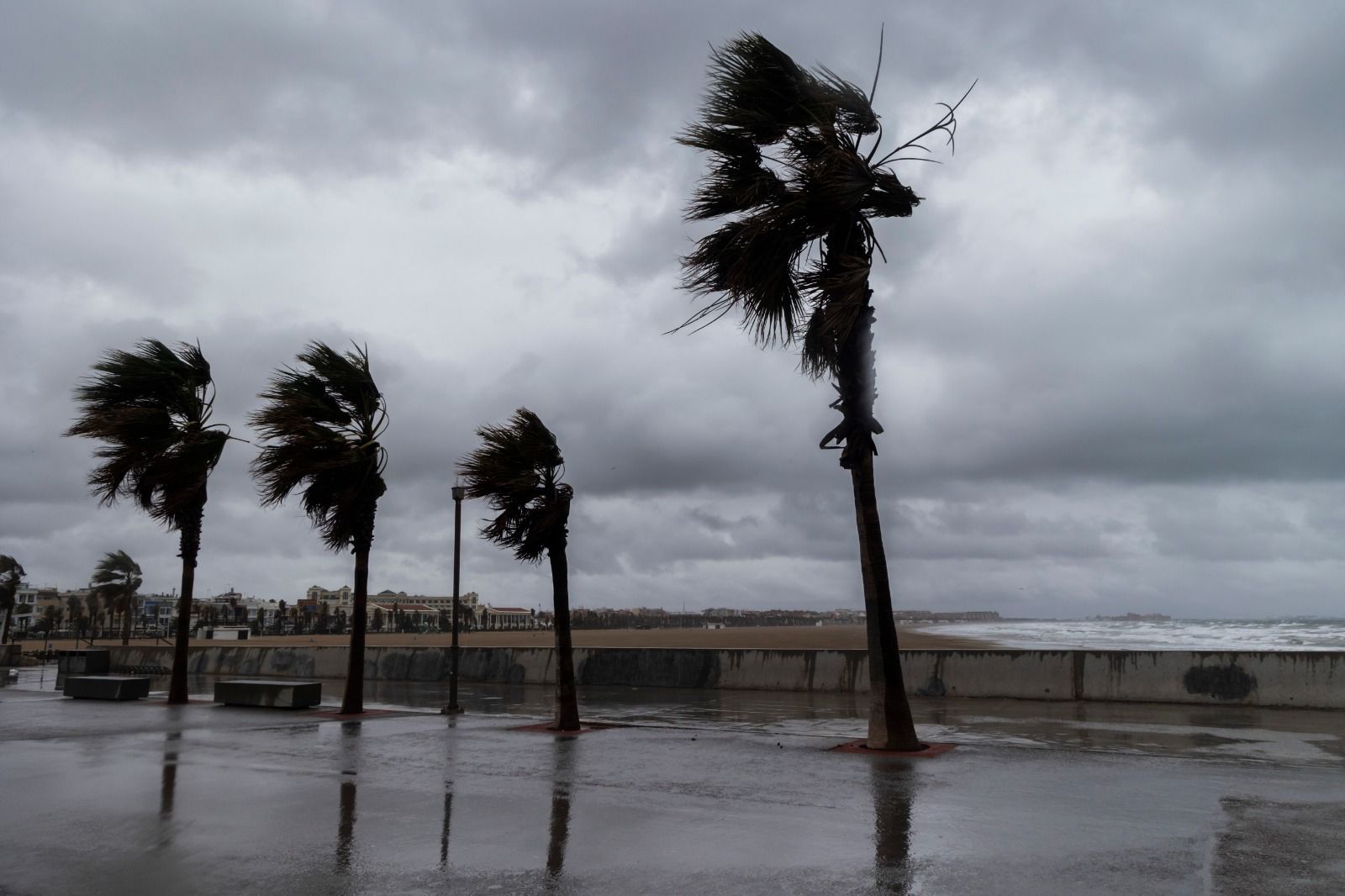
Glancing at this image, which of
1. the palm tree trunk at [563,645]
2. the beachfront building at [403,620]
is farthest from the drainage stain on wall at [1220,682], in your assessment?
the beachfront building at [403,620]

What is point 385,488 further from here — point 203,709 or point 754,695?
point 754,695

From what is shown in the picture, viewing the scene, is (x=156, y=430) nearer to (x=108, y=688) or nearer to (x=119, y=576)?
(x=108, y=688)

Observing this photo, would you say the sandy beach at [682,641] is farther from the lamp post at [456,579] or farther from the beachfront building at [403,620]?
the beachfront building at [403,620]

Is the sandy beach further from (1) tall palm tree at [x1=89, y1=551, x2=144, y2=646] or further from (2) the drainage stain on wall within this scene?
(2) the drainage stain on wall

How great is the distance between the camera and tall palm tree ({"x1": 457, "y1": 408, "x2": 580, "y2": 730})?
1582cm

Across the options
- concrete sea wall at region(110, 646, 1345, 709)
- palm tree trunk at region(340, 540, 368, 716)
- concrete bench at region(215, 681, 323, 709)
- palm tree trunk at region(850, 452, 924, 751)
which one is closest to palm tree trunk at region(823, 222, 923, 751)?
palm tree trunk at region(850, 452, 924, 751)

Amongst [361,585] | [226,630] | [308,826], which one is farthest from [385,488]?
[226,630]

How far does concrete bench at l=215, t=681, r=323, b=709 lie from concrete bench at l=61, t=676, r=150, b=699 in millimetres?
3197

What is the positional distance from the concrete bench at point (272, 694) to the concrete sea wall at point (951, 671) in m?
7.56

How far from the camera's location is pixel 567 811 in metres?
8.88

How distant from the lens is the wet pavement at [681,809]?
262 inches

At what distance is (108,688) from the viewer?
856 inches

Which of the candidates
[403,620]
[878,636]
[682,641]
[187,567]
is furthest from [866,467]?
[403,620]

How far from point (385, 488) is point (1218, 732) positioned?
14.9 m
